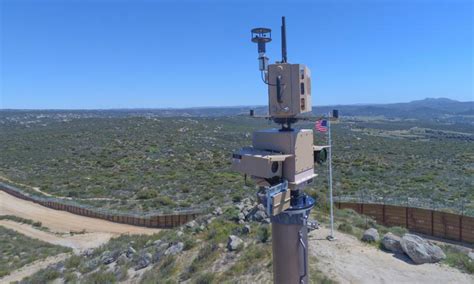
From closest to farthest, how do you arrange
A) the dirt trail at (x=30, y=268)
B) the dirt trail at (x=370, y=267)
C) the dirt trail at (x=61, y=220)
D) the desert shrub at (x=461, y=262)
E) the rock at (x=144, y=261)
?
the dirt trail at (x=370, y=267)
the desert shrub at (x=461, y=262)
the rock at (x=144, y=261)
the dirt trail at (x=30, y=268)
the dirt trail at (x=61, y=220)

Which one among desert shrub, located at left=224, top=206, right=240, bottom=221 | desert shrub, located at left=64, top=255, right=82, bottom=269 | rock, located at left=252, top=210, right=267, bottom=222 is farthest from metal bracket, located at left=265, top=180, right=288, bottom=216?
desert shrub, located at left=64, top=255, right=82, bottom=269

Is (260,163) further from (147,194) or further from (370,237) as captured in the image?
(147,194)

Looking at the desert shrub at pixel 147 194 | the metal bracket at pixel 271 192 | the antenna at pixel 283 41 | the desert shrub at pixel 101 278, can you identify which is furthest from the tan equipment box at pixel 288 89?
the desert shrub at pixel 147 194

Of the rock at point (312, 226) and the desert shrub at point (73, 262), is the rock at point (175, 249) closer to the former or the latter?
the rock at point (312, 226)

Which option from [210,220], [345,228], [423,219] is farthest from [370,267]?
[423,219]

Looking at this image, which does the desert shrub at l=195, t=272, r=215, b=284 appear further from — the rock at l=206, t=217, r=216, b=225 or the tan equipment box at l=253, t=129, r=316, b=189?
the tan equipment box at l=253, t=129, r=316, b=189
